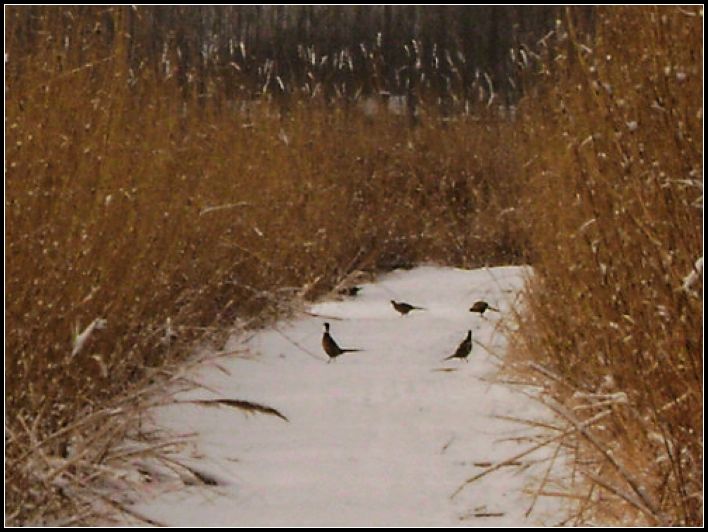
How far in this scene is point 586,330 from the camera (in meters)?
3.21

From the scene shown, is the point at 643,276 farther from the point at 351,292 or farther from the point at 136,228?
the point at 351,292

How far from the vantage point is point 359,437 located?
3.69 m

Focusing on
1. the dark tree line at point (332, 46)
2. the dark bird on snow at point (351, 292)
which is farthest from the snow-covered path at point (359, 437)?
the dark tree line at point (332, 46)

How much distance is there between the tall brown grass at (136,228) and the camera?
2812mm

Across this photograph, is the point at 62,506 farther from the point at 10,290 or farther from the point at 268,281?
the point at 268,281

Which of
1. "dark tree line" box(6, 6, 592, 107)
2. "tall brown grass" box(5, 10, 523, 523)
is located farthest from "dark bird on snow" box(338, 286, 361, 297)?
"dark tree line" box(6, 6, 592, 107)

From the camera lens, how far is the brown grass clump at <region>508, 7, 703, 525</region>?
2318mm

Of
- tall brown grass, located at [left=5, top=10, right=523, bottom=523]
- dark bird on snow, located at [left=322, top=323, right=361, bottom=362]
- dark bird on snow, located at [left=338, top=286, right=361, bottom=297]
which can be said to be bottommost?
dark bird on snow, located at [left=338, top=286, right=361, bottom=297]

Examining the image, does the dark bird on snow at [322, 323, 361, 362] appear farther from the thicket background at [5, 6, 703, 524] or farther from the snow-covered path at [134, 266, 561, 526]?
the thicket background at [5, 6, 703, 524]

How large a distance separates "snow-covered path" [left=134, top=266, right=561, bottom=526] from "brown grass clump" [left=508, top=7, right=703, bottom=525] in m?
0.35

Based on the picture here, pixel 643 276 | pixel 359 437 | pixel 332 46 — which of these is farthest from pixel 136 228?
pixel 332 46

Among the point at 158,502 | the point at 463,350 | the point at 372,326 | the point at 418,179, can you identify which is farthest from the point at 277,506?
the point at 418,179

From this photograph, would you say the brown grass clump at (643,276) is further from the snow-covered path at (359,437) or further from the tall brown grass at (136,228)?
the tall brown grass at (136,228)

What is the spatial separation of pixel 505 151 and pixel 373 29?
2.54m
